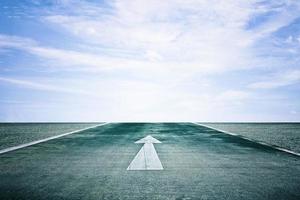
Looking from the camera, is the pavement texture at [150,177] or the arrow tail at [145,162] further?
the arrow tail at [145,162]

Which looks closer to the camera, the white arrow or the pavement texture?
the pavement texture

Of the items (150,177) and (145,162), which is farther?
(145,162)

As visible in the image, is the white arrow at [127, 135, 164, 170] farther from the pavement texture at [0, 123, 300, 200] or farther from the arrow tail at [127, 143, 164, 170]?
the pavement texture at [0, 123, 300, 200]

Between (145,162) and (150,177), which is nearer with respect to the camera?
(150,177)

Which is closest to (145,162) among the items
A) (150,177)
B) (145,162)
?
(145,162)

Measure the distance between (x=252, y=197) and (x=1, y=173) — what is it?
4.75 meters

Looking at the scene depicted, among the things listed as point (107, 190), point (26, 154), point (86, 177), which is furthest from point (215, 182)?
point (26, 154)

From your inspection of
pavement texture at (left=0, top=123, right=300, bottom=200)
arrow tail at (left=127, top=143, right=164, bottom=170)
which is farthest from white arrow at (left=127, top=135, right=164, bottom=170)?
pavement texture at (left=0, top=123, right=300, bottom=200)

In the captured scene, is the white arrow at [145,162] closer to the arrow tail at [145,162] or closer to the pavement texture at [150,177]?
the arrow tail at [145,162]

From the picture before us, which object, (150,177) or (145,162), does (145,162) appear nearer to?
(145,162)

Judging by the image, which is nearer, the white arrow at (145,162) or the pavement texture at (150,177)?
the pavement texture at (150,177)

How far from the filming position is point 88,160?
7312 mm

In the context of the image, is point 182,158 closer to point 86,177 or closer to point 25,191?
point 86,177

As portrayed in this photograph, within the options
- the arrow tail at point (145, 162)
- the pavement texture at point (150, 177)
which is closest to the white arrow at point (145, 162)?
the arrow tail at point (145, 162)
